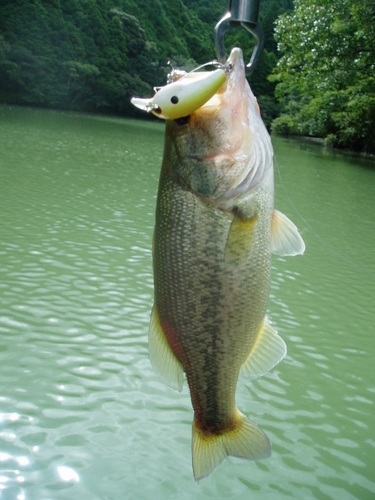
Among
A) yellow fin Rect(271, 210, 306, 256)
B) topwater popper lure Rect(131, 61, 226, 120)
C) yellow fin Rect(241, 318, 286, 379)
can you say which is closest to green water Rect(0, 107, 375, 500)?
yellow fin Rect(241, 318, 286, 379)

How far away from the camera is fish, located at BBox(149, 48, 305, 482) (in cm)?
177

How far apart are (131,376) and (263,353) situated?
3.87 m

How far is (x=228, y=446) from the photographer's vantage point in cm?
203

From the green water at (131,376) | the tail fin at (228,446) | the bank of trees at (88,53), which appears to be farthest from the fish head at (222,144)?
the bank of trees at (88,53)

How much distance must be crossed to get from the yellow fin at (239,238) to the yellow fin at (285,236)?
0.18 m

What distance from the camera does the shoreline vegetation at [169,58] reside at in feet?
82.5

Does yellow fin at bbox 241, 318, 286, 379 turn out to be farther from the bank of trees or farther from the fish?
the bank of trees

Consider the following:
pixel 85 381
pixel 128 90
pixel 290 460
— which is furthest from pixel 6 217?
pixel 128 90

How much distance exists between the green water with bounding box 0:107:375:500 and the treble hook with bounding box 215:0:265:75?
3455 mm

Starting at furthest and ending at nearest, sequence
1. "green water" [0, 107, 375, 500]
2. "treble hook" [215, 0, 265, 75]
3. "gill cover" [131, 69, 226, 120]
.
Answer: "green water" [0, 107, 375, 500], "treble hook" [215, 0, 265, 75], "gill cover" [131, 69, 226, 120]

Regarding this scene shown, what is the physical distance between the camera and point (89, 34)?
5712 centimetres

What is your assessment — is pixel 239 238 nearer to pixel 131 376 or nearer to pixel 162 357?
pixel 162 357

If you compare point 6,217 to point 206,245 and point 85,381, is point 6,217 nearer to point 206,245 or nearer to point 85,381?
point 85,381

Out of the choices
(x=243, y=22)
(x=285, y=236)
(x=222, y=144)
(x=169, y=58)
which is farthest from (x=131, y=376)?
(x=169, y=58)
